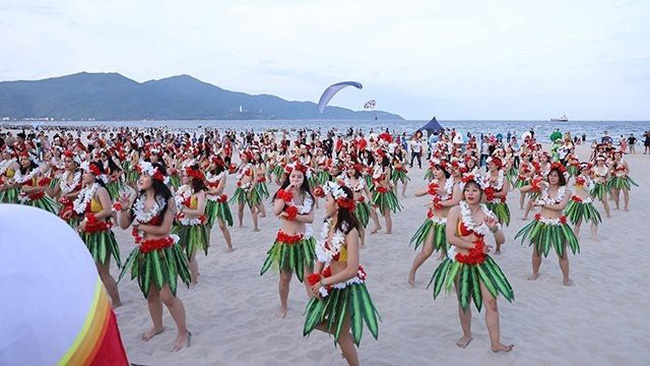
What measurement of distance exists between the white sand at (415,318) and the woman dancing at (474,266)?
1.66ft

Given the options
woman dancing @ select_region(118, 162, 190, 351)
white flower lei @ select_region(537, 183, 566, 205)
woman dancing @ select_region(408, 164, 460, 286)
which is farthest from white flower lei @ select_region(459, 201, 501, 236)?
woman dancing @ select_region(118, 162, 190, 351)

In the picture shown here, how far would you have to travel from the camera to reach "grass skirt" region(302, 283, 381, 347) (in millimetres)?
3877

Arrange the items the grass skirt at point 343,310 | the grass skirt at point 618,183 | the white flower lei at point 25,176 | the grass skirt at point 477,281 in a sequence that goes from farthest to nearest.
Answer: the grass skirt at point 618,183, the white flower lei at point 25,176, the grass skirt at point 477,281, the grass skirt at point 343,310

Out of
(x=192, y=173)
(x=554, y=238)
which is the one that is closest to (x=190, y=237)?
(x=192, y=173)

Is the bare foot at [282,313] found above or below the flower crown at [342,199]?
below

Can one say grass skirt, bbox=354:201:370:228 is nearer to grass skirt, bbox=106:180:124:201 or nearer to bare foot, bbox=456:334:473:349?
bare foot, bbox=456:334:473:349

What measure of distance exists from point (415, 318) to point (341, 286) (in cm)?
217

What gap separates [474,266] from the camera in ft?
15.3

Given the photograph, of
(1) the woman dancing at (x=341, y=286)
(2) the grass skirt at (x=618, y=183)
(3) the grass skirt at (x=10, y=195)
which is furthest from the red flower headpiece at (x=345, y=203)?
(2) the grass skirt at (x=618, y=183)

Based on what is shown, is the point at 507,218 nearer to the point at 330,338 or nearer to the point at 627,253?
the point at 627,253

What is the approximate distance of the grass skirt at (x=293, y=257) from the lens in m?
5.58

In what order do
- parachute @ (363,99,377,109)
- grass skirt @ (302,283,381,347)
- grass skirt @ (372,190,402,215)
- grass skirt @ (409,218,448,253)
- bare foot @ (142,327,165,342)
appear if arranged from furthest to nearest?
parachute @ (363,99,377,109)
grass skirt @ (372,190,402,215)
grass skirt @ (409,218,448,253)
bare foot @ (142,327,165,342)
grass skirt @ (302,283,381,347)

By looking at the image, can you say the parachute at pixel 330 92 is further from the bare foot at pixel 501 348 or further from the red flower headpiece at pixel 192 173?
the bare foot at pixel 501 348

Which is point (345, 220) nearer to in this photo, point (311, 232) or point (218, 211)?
point (311, 232)
